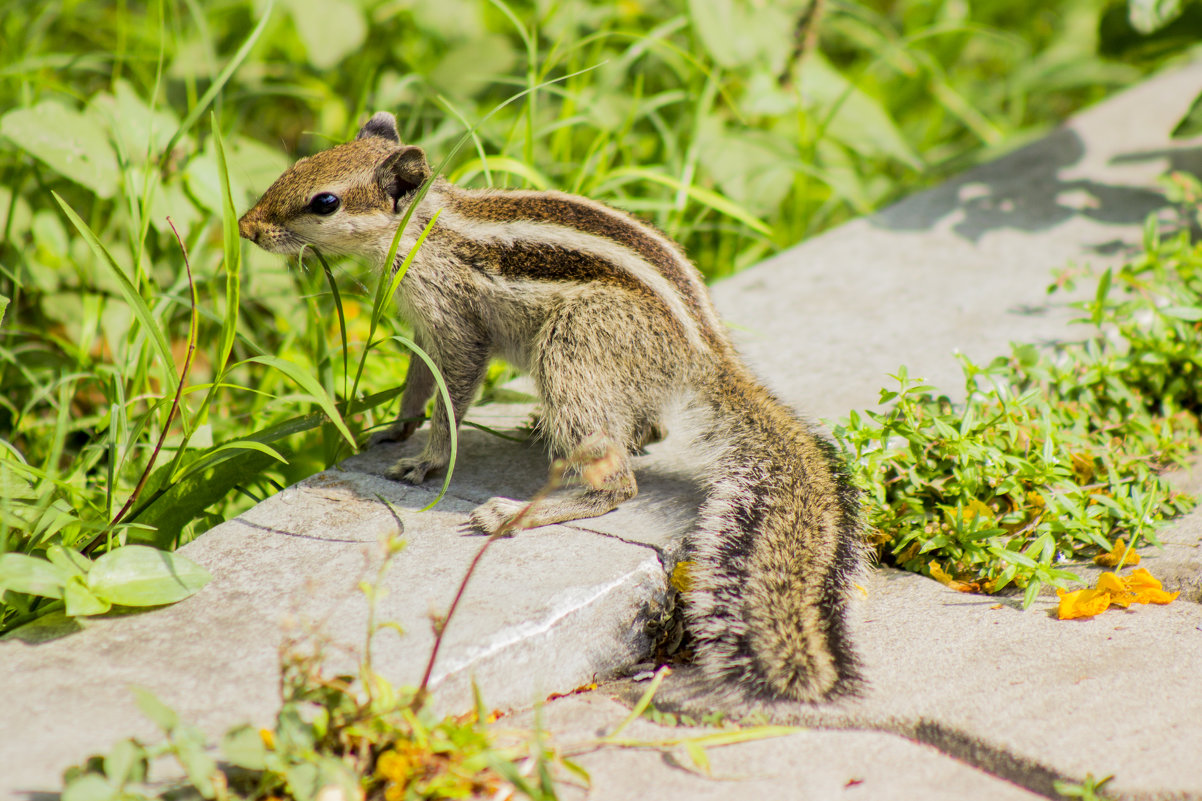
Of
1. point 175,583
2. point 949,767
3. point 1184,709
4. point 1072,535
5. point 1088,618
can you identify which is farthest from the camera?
point 1072,535

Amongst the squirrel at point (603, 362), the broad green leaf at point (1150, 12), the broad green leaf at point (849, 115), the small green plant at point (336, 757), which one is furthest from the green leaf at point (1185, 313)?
the small green plant at point (336, 757)

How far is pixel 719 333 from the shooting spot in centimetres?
272

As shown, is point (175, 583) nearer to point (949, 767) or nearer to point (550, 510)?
point (550, 510)

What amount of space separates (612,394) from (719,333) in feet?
1.25

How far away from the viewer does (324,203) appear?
2.76m

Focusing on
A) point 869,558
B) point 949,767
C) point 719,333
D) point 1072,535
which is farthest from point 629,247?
point 949,767

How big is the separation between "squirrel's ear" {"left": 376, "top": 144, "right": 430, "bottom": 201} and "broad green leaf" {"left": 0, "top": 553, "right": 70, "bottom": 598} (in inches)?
53.0

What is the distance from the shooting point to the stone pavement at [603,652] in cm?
172

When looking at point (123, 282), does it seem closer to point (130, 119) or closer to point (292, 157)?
point (130, 119)

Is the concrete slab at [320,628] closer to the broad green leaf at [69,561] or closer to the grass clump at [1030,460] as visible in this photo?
the broad green leaf at [69,561]

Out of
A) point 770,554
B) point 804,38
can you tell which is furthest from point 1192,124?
point 770,554

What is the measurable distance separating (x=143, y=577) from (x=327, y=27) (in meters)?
2.71

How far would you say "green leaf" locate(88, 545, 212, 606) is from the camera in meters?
1.99

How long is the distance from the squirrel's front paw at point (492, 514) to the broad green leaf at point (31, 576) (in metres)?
0.86
